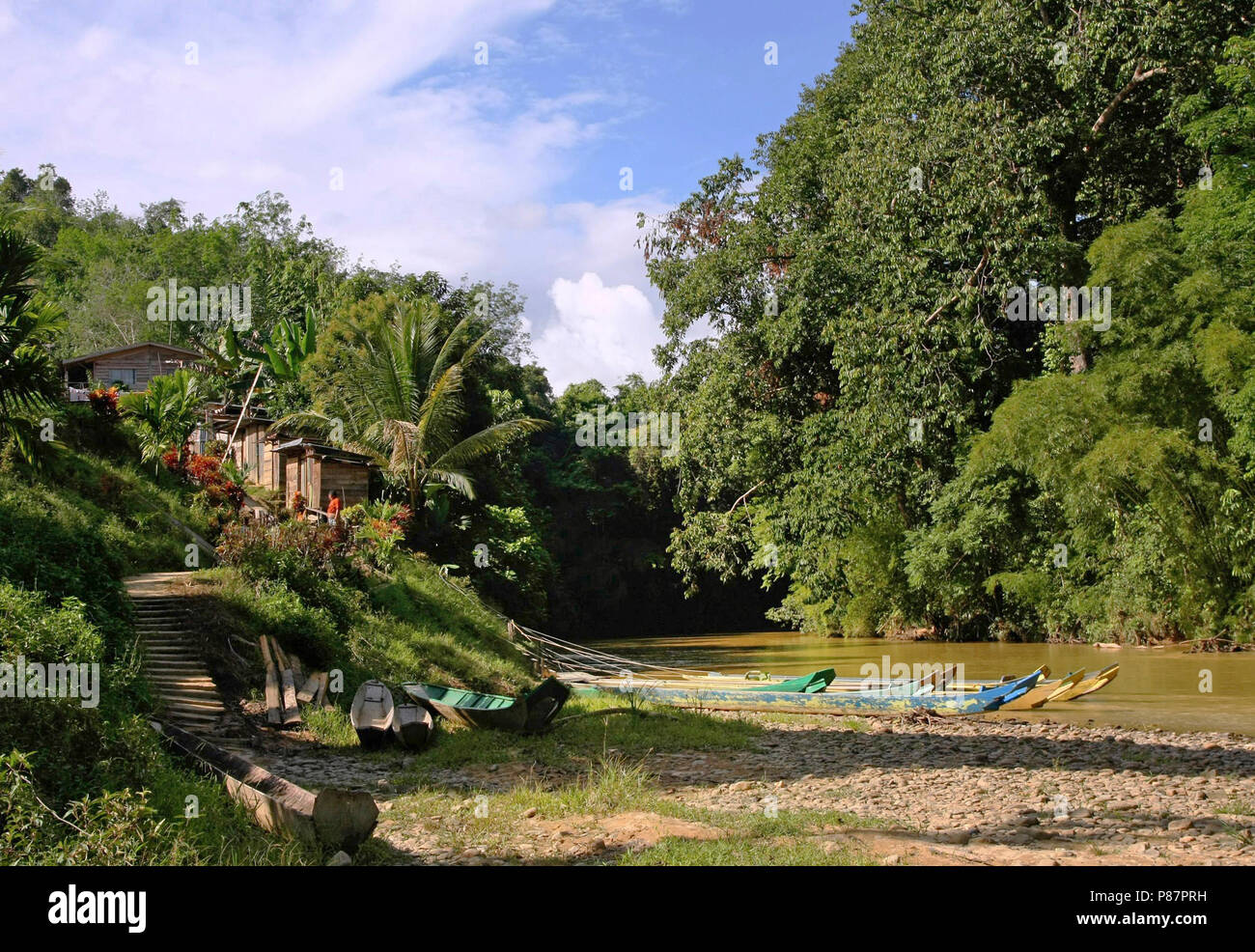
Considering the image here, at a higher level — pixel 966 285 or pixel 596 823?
pixel 966 285

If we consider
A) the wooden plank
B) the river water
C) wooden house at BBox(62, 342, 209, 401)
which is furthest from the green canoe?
wooden house at BBox(62, 342, 209, 401)

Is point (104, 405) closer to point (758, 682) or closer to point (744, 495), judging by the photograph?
point (758, 682)

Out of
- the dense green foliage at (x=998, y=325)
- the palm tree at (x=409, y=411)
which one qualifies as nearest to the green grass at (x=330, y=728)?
the palm tree at (x=409, y=411)

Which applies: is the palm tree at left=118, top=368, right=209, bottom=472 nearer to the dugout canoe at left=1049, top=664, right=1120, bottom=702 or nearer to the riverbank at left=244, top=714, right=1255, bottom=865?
the riverbank at left=244, top=714, right=1255, bottom=865

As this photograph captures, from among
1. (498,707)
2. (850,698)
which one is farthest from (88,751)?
(850,698)

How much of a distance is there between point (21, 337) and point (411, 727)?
5.89m

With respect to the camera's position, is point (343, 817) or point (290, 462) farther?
point (290, 462)

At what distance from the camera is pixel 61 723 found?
6973 mm

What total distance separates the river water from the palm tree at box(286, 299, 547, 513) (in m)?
7.69

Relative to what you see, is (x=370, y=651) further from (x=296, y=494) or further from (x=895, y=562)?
(x=895, y=562)

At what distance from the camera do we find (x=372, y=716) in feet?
40.0

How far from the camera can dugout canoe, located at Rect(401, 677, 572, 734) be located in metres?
12.9

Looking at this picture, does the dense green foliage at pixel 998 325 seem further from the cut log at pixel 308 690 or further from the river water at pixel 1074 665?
the cut log at pixel 308 690
